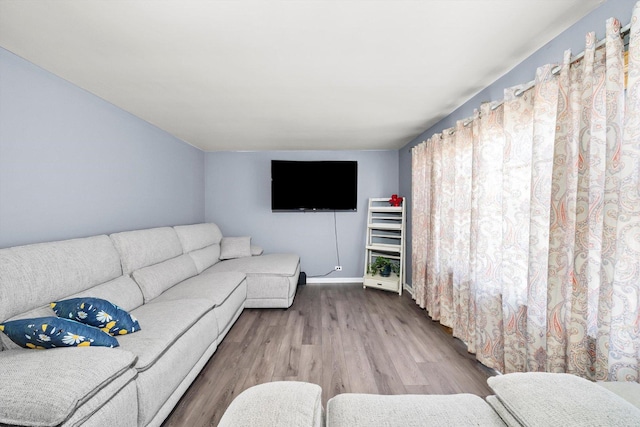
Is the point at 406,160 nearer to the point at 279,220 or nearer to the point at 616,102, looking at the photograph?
the point at 279,220

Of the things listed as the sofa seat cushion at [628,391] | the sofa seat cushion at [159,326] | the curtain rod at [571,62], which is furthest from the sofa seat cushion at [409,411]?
the curtain rod at [571,62]

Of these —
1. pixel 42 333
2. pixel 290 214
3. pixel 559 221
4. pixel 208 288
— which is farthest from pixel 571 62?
pixel 290 214

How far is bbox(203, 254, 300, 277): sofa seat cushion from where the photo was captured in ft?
11.1

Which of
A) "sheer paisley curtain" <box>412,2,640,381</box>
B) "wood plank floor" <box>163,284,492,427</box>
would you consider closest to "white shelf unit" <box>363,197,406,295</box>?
"wood plank floor" <box>163,284,492,427</box>

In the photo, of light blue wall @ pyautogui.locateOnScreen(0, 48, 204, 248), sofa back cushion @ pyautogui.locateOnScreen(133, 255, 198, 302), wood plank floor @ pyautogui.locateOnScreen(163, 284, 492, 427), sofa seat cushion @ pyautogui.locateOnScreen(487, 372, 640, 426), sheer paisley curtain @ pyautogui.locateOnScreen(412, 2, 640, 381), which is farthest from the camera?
sofa back cushion @ pyautogui.locateOnScreen(133, 255, 198, 302)

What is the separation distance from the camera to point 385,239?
4578 millimetres

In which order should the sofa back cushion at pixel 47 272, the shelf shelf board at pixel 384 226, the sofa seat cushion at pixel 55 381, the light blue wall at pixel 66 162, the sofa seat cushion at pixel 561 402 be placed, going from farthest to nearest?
the shelf shelf board at pixel 384 226 < the light blue wall at pixel 66 162 < the sofa back cushion at pixel 47 272 < the sofa seat cushion at pixel 55 381 < the sofa seat cushion at pixel 561 402

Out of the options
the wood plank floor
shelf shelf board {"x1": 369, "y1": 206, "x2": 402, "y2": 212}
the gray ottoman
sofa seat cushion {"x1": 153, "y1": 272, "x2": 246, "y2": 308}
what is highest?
shelf shelf board {"x1": 369, "y1": 206, "x2": 402, "y2": 212}

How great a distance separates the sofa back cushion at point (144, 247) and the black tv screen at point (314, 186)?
1789 millimetres

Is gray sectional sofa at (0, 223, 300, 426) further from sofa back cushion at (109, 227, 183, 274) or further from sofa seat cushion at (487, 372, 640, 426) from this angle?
sofa seat cushion at (487, 372, 640, 426)

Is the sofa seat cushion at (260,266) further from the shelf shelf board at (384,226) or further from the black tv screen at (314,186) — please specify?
the shelf shelf board at (384,226)

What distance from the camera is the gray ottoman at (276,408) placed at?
0.69 metres

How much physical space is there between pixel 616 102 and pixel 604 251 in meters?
0.71

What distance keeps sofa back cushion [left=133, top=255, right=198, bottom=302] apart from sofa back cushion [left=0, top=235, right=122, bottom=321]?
268 millimetres
